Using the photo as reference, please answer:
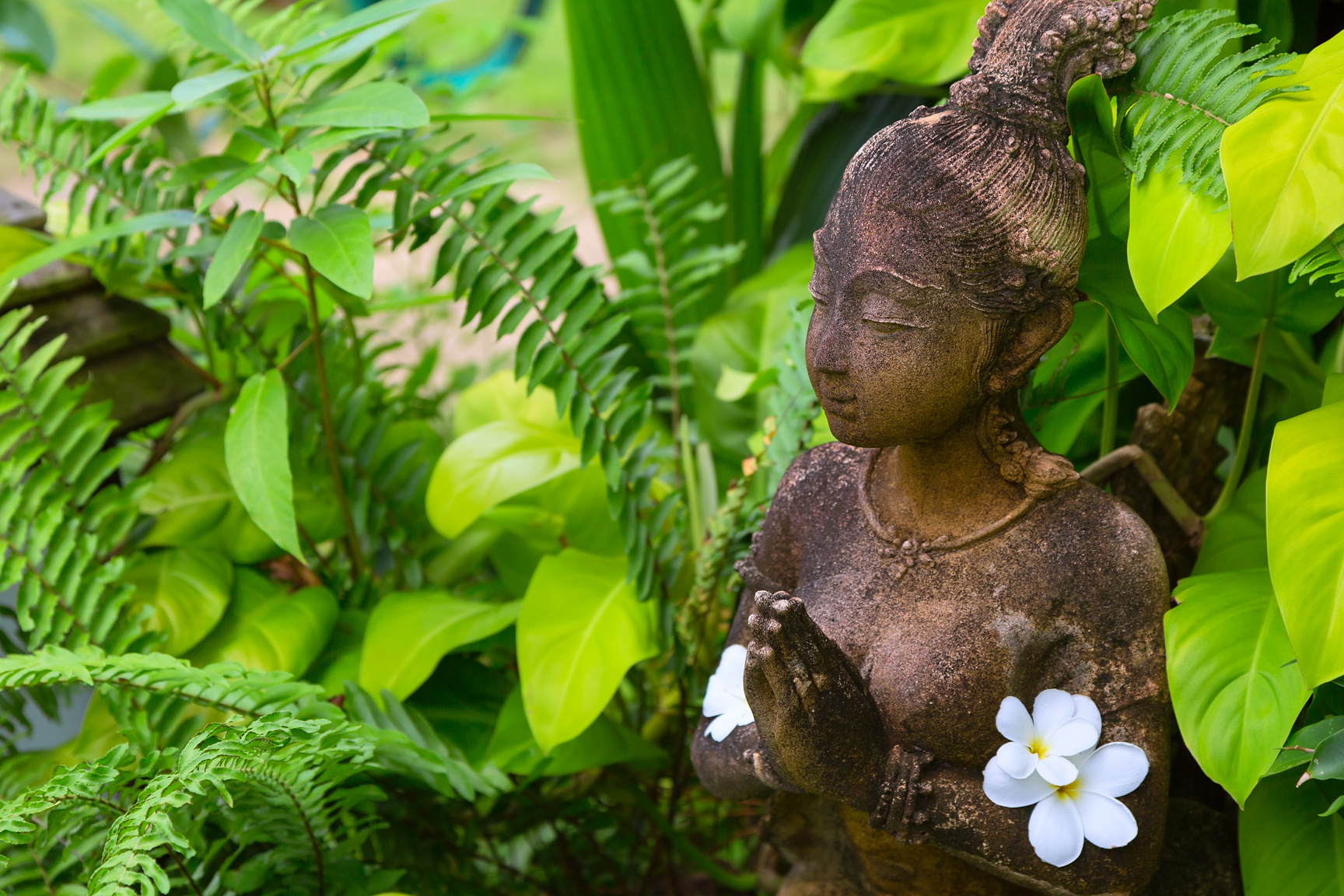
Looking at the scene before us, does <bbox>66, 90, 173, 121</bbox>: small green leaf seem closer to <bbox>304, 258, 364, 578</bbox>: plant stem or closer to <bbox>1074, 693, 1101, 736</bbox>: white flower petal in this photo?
<bbox>304, 258, 364, 578</bbox>: plant stem

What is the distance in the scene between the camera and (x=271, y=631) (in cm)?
128

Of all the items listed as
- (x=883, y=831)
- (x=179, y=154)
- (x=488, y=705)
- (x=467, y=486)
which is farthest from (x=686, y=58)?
(x=883, y=831)

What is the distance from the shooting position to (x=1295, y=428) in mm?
795

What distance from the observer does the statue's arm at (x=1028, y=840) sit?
0.77 metres

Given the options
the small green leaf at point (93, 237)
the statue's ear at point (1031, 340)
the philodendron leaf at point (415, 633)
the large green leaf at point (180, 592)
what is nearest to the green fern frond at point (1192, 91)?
the statue's ear at point (1031, 340)

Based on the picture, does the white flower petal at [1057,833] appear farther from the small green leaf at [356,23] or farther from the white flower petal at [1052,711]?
the small green leaf at [356,23]

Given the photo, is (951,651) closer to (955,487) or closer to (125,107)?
(955,487)

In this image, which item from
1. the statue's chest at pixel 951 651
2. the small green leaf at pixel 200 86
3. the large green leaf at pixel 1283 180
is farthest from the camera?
the small green leaf at pixel 200 86

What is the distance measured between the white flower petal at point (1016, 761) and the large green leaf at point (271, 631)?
836 millimetres

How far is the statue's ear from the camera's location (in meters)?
0.76

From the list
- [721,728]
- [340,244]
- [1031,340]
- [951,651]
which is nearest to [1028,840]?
[951,651]

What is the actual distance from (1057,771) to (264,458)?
2.69 feet

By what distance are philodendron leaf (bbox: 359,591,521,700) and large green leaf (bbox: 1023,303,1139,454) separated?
0.65m

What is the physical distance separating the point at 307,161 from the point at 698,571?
61 centimetres
